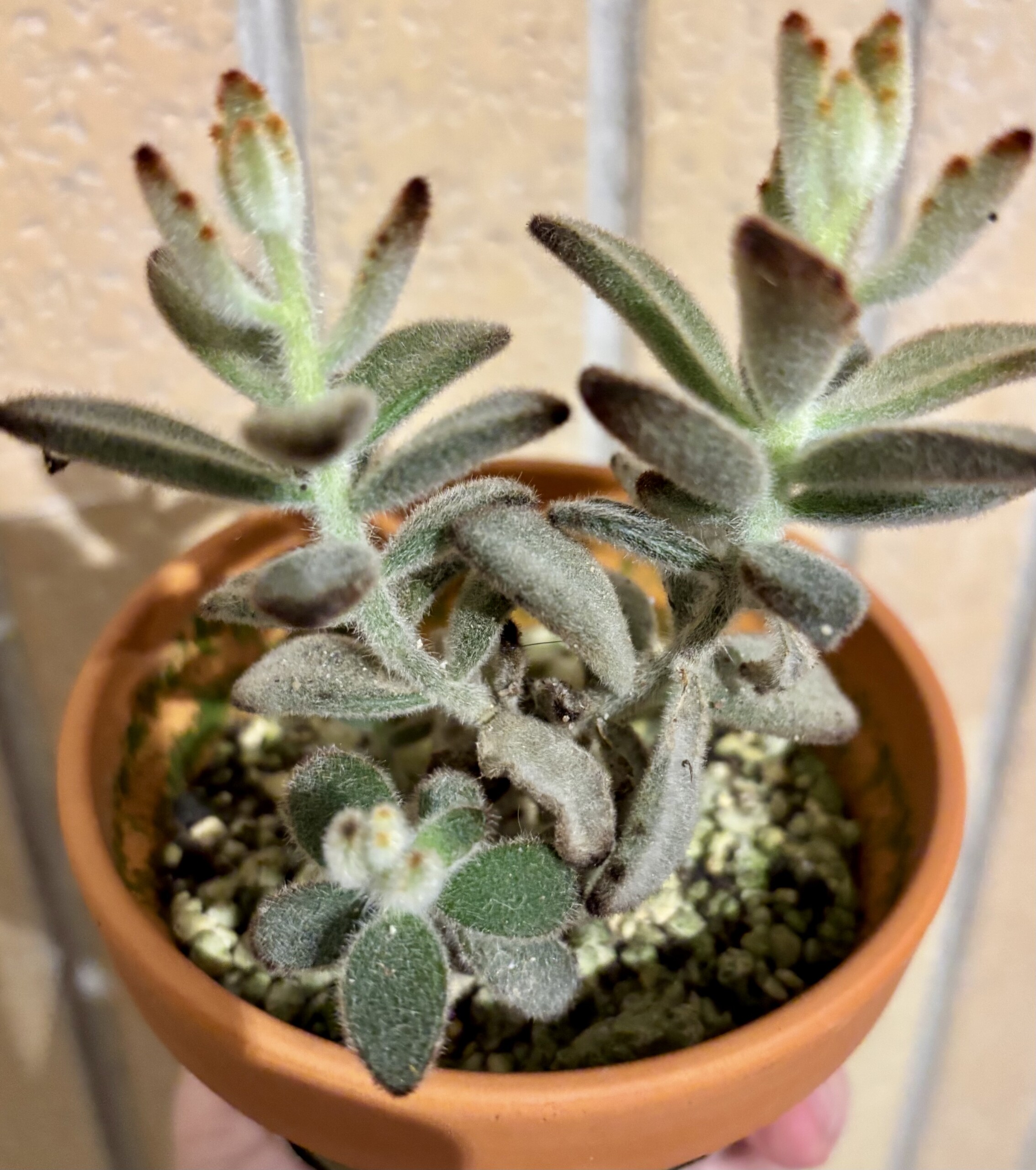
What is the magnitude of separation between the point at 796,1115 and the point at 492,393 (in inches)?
28.6

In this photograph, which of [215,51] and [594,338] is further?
[594,338]

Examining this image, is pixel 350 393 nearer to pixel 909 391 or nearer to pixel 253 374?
pixel 253 374

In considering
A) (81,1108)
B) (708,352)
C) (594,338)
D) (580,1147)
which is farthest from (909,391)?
(81,1108)

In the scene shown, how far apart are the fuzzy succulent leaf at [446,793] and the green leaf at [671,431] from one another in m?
0.25

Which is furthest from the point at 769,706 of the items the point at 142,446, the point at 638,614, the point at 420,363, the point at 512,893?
the point at 142,446

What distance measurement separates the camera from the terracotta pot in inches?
22.6

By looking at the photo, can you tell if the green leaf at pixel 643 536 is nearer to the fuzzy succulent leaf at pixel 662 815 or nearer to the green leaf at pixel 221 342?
the fuzzy succulent leaf at pixel 662 815

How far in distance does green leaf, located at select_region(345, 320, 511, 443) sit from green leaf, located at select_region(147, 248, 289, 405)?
5cm

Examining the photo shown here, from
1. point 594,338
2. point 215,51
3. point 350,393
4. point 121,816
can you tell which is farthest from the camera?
point 594,338

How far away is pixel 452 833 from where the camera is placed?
58cm

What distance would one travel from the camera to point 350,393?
48 cm

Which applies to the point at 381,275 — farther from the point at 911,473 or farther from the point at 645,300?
the point at 911,473

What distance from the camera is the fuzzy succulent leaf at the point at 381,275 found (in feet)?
1.65

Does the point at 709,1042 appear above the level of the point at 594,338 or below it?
below
